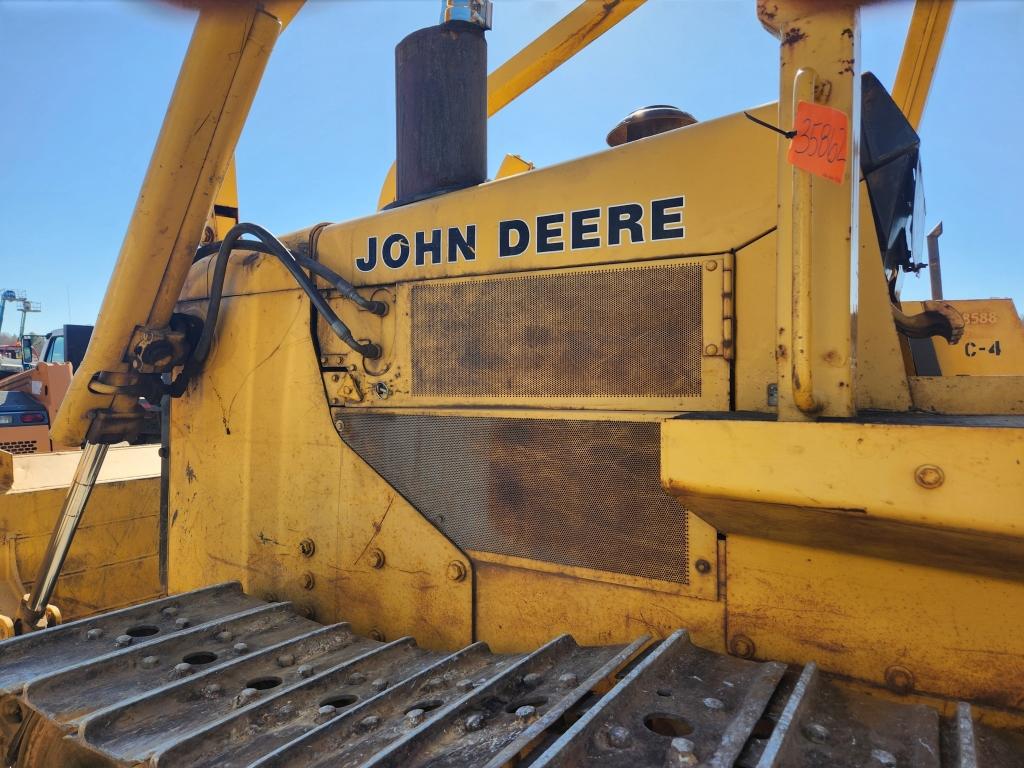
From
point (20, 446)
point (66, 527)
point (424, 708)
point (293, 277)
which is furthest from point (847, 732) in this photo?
point (20, 446)

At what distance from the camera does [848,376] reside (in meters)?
1.26

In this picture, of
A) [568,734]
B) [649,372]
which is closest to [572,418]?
[649,372]

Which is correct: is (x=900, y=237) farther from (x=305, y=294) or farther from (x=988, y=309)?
(x=988, y=309)

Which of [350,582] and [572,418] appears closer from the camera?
[572,418]

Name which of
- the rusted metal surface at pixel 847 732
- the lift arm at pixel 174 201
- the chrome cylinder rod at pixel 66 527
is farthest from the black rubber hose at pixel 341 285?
the rusted metal surface at pixel 847 732

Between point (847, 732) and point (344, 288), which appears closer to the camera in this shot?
point (847, 732)

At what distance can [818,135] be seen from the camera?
4.18 feet

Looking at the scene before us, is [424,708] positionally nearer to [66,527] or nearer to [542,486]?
[542,486]

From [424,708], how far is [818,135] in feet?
4.62

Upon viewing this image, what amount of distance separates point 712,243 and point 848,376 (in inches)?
21.1

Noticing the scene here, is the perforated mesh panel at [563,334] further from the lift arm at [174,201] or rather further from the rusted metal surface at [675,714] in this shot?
the lift arm at [174,201]

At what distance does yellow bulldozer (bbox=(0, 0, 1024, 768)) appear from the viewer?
4.13ft

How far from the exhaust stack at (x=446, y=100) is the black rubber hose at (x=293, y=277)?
A: 16.6 inches

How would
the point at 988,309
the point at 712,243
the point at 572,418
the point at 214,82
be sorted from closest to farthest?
the point at 712,243, the point at 572,418, the point at 214,82, the point at 988,309
